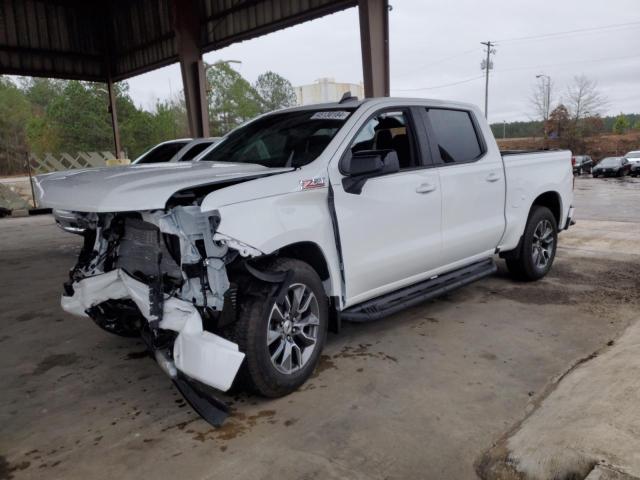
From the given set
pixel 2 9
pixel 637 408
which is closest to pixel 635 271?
pixel 637 408

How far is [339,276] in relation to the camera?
11.8 feet

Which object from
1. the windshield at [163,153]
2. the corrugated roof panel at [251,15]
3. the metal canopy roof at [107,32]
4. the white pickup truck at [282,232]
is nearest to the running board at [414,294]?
the white pickup truck at [282,232]

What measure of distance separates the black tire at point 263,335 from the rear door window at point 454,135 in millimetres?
1902

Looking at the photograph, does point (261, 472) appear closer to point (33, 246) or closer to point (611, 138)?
point (33, 246)

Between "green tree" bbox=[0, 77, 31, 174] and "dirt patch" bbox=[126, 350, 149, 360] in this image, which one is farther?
"green tree" bbox=[0, 77, 31, 174]

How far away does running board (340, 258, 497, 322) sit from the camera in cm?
374

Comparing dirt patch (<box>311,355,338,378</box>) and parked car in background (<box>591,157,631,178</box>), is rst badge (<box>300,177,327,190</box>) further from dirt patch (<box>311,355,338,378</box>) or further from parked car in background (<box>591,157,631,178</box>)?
parked car in background (<box>591,157,631,178</box>)

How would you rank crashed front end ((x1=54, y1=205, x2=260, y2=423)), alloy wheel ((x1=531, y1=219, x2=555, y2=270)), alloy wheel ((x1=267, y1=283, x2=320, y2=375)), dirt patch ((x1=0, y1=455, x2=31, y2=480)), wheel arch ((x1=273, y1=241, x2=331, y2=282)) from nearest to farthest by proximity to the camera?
1. dirt patch ((x1=0, y1=455, x2=31, y2=480))
2. crashed front end ((x1=54, y1=205, x2=260, y2=423))
3. alloy wheel ((x1=267, y1=283, x2=320, y2=375))
4. wheel arch ((x1=273, y1=241, x2=331, y2=282))
5. alloy wheel ((x1=531, y1=219, x2=555, y2=270))

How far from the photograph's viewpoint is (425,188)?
4.17 m

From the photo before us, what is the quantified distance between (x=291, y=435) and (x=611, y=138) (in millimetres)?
59374

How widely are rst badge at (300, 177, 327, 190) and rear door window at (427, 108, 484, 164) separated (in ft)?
4.80

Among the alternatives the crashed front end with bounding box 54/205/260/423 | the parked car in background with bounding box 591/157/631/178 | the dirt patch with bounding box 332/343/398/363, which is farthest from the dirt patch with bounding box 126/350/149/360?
the parked car in background with bounding box 591/157/631/178

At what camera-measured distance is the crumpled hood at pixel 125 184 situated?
273cm

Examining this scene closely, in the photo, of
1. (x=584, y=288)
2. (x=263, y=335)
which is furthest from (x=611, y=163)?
(x=263, y=335)
